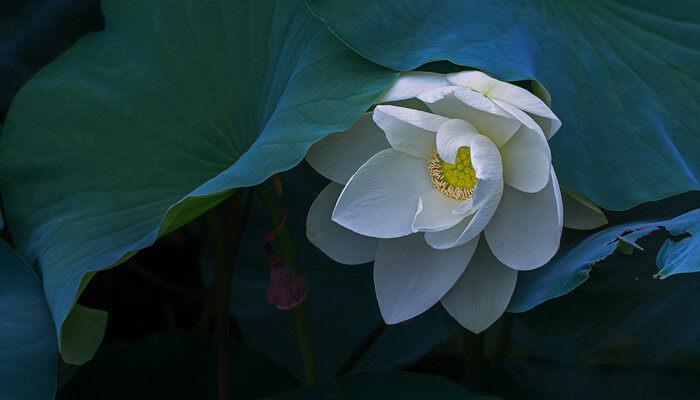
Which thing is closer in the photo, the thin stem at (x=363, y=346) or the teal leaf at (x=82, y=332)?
the teal leaf at (x=82, y=332)

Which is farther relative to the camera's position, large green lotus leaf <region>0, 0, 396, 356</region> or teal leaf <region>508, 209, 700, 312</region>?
large green lotus leaf <region>0, 0, 396, 356</region>

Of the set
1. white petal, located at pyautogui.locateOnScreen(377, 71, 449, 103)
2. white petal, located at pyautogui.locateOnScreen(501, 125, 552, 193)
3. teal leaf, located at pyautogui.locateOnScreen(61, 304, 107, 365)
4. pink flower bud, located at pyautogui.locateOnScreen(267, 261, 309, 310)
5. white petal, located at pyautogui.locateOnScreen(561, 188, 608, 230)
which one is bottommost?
teal leaf, located at pyautogui.locateOnScreen(61, 304, 107, 365)

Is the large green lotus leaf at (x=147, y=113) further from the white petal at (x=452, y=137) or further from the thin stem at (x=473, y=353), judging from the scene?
the thin stem at (x=473, y=353)

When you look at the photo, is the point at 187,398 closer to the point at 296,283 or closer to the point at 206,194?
the point at 296,283

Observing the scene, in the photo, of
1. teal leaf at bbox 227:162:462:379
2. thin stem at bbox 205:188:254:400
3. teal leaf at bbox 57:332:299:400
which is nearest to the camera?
thin stem at bbox 205:188:254:400

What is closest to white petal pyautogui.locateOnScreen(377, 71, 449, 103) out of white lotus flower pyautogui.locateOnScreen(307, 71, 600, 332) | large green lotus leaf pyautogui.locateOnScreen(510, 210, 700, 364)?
white lotus flower pyautogui.locateOnScreen(307, 71, 600, 332)

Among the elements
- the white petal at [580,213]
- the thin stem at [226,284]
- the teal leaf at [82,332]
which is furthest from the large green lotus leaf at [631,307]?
the teal leaf at [82,332]

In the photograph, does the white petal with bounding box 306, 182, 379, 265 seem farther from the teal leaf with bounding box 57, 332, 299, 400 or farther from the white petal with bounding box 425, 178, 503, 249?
the teal leaf with bounding box 57, 332, 299, 400
